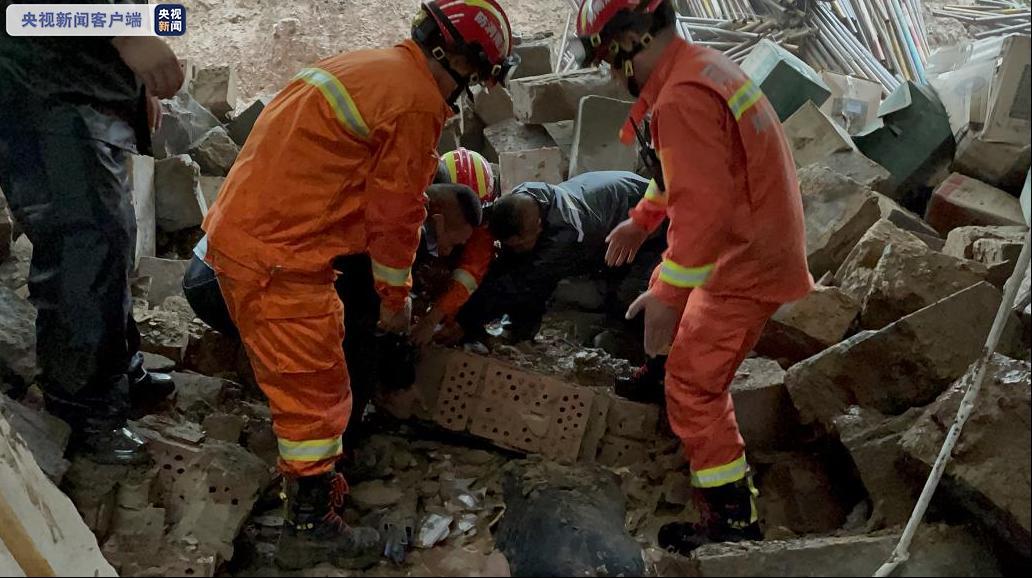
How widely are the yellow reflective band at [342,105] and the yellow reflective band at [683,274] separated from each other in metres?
0.89

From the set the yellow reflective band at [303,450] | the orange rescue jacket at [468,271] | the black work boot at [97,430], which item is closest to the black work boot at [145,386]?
the black work boot at [97,430]

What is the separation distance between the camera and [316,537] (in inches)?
88.9

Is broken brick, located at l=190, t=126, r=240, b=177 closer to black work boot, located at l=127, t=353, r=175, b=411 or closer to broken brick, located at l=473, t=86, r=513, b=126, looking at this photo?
broken brick, located at l=473, t=86, r=513, b=126

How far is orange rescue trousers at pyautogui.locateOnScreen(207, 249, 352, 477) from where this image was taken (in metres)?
2.18

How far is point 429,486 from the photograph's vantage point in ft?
8.77

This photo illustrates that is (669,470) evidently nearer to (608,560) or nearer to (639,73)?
(608,560)

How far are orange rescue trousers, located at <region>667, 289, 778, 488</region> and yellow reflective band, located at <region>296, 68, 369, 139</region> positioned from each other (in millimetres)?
1043

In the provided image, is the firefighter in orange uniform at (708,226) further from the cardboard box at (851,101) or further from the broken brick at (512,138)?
the cardboard box at (851,101)

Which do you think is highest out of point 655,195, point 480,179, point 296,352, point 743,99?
point 743,99

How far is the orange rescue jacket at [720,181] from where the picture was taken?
1.95 meters

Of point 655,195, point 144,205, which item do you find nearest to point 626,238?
point 655,195

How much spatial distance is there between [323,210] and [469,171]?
117 cm

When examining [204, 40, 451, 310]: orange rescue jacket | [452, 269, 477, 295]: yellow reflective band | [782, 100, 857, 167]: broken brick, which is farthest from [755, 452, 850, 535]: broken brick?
[782, 100, 857, 167]: broken brick

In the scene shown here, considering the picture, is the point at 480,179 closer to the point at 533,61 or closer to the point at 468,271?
the point at 468,271
